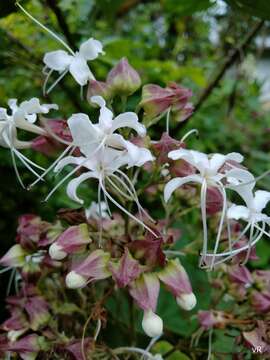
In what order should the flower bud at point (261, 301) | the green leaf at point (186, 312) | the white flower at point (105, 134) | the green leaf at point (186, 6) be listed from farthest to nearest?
the green leaf at point (186, 6)
the green leaf at point (186, 312)
the flower bud at point (261, 301)
the white flower at point (105, 134)

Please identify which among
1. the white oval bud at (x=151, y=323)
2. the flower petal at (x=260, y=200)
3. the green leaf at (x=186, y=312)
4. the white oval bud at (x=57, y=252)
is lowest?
the green leaf at (x=186, y=312)

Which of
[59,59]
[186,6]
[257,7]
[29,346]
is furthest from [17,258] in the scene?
[186,6]

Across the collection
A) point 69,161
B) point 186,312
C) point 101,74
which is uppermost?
point 101,74

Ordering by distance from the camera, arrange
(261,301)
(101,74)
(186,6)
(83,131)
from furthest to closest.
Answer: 1. (101,74)
2. (186,6)
3. (261,301)
4. (83,131)

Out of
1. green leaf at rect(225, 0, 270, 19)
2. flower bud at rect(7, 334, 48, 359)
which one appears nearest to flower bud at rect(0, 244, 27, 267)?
flower bud at rect(7, 334, 48, 359)

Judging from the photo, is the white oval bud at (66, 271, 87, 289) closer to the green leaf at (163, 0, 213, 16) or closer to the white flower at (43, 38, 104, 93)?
the white flower at (43, 38, 104, 93)

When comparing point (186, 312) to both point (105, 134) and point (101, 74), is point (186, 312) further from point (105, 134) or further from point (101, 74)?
point (101, 74)

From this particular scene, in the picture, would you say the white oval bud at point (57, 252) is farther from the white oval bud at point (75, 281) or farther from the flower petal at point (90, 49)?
the flower petal at point (90, 49)

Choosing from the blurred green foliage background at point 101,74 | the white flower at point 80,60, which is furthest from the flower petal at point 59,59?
the blurred green foliage background at point 101,74

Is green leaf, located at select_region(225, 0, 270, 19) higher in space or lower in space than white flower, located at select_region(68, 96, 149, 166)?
higher
